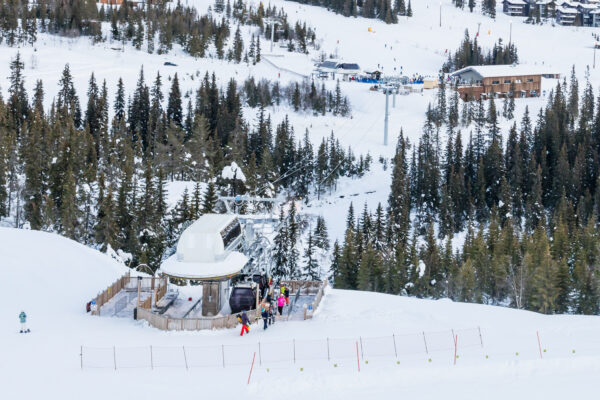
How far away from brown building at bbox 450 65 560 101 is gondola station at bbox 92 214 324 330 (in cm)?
8523

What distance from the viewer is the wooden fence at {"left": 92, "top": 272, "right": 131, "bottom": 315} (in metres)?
34.8

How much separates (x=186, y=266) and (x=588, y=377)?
1764cm

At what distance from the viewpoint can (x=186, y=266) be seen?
106 ft

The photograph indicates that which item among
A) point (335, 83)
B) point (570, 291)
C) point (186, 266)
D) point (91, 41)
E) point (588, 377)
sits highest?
point (91, 41)

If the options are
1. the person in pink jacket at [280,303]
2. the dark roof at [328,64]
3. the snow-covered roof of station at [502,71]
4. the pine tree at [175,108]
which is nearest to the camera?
the person in pink jacket at [280,303]

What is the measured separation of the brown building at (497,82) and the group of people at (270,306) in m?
85.9

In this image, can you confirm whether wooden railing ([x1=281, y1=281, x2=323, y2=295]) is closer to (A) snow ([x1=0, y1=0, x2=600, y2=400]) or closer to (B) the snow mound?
(A) snow ([x1=0, y1=0, x2=600, y2=400])

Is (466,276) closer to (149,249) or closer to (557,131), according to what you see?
(149,249)

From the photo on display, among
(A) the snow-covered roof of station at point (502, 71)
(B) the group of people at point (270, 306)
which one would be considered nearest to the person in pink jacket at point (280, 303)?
(B) the group of people at point (270, 306)

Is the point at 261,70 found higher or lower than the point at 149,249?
higher

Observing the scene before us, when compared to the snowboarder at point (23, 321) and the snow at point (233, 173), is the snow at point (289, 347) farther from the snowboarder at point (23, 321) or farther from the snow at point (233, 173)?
the snow at point (233, 173)

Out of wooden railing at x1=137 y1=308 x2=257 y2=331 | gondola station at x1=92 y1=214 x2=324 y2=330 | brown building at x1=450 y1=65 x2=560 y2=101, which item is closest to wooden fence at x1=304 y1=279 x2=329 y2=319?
gondola station at x1=92 y1=214 x2=324 y2=330

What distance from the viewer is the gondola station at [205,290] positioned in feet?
105

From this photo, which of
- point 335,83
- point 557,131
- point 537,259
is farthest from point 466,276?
point 335,83
